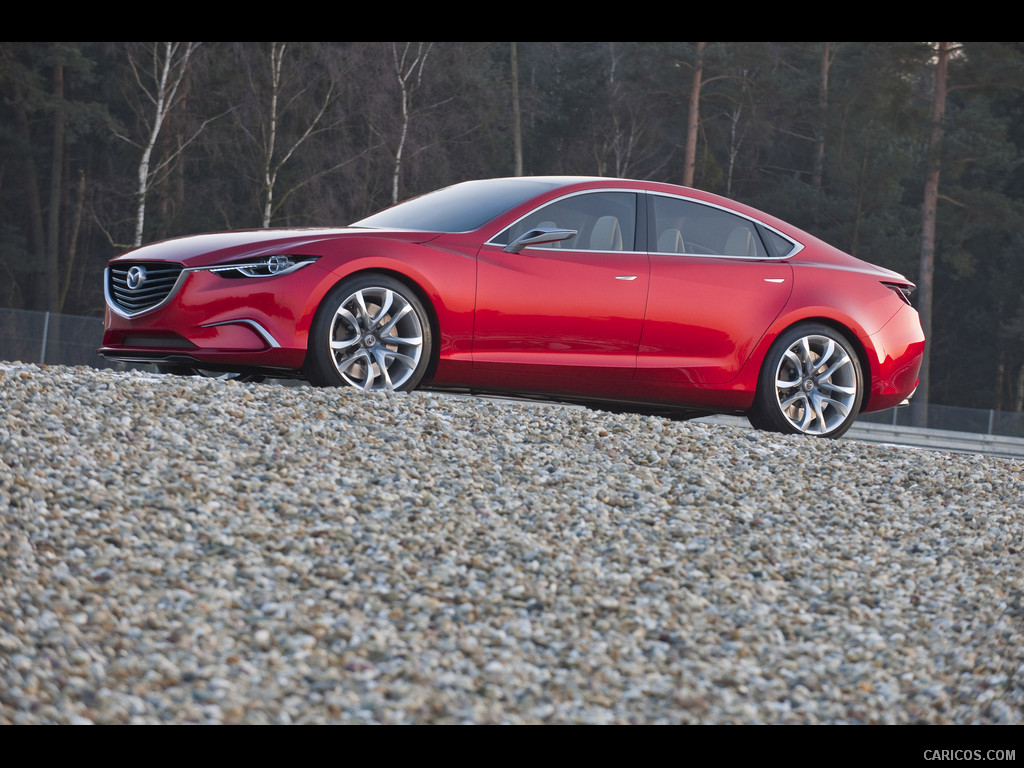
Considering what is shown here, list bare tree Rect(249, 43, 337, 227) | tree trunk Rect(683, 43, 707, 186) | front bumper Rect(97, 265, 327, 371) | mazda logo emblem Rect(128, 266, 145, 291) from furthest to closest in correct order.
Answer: tree trunk Rect(683, 43, 707, 186) → bare tree Rect(249, 43, 337, 227) → mazda logo emblem Rect(128, 266, 145, 291) → front bumper Rect(97, 265, 327, 371)

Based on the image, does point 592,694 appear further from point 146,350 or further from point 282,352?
point 146,350

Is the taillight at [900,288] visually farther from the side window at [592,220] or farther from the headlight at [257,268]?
the headlight at [257,268]

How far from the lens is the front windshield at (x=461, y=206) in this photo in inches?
290

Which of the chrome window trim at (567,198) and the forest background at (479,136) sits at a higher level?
the forest background at (479,136)

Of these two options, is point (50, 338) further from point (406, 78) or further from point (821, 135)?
point (821, 135)

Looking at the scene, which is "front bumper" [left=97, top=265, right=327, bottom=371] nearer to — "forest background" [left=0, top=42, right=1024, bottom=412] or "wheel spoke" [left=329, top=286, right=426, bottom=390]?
"wheel spoke" [left=329, top=286, right=426, bottom=390]

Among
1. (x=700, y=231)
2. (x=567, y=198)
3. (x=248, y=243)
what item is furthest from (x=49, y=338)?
(x=700, y=231)

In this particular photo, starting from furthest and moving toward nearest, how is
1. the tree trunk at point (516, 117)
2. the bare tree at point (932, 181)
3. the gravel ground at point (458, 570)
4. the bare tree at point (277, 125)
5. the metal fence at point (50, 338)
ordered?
the tree trunk at point (516, 117)
the bare tree at point (932, 181)
the bare tree at point (277, 125)
the metal fence at point (50, 338)
the gravel ground at point (458, 570)

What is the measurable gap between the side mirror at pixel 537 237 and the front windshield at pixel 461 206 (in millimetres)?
281

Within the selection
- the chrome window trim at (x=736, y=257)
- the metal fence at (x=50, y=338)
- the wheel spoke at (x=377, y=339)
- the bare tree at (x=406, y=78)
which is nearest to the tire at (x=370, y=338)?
the wheel spoke at (x=377, y=339)

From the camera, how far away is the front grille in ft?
22.1

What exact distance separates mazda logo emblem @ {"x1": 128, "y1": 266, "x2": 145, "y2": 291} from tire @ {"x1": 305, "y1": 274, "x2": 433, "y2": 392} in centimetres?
107

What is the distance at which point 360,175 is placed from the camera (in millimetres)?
30000

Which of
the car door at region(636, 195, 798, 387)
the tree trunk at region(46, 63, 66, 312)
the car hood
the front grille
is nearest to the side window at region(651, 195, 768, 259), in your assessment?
the car door at region(636, 195, 798, 387)
